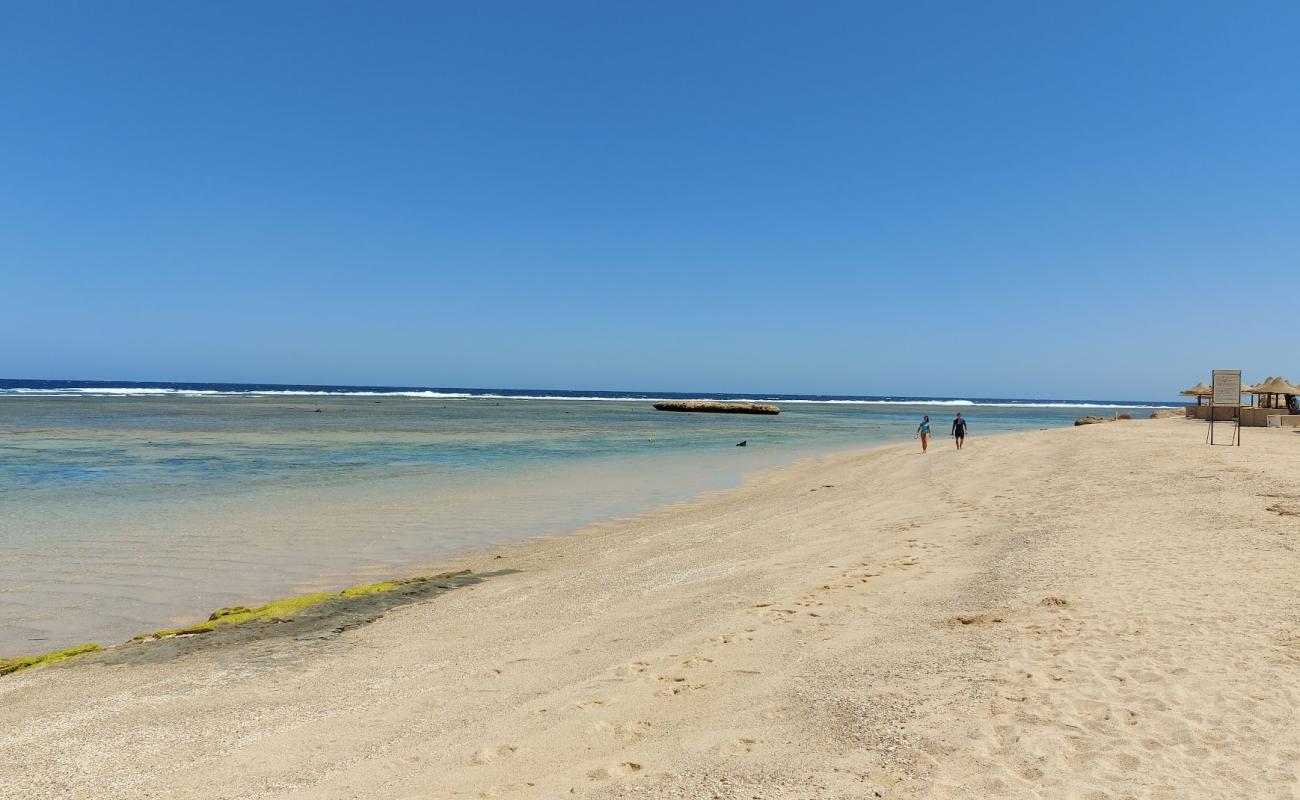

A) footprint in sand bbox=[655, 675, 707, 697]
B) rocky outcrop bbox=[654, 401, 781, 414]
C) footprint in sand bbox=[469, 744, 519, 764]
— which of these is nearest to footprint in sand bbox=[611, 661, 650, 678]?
footprint in sand bbox=[655, 675, 707, 697]

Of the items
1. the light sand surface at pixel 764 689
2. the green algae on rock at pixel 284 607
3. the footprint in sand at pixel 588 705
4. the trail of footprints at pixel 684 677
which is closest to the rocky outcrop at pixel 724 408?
the light sand surface at pixel 764 689

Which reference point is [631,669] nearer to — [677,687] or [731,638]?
[677,687]

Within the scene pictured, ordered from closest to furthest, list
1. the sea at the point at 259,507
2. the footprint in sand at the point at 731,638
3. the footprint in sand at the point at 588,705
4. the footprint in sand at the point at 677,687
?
the footprint in sand at the point at 588,705 < the footprint in sand at the point at 677,687 < the footprint in sand at the point at 731,638 < the sea at the point at 259,507

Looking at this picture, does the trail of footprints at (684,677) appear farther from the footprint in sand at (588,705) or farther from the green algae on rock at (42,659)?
the green algae on rock at (42,659)

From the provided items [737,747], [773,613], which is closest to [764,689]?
→ [737,747]

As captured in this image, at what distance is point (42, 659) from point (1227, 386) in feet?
94.9

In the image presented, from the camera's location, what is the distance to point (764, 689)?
17.1ft

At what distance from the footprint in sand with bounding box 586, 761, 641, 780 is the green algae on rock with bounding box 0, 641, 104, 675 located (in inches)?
218

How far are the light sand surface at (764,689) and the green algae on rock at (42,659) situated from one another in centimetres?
33

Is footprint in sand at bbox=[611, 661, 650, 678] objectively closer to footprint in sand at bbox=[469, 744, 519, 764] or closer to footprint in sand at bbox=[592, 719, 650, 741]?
footprint in sand at bbox=[592, 719, 650, 741]

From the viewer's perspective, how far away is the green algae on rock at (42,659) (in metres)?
6.41

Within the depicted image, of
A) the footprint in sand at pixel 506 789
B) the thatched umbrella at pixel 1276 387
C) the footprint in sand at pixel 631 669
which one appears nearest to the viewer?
the footprint in sand at pixel 506 789

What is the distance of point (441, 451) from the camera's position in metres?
29.8

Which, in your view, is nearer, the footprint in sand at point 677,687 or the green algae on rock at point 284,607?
the footprint in sand at point 677,687
